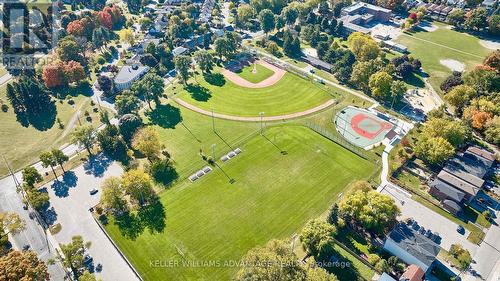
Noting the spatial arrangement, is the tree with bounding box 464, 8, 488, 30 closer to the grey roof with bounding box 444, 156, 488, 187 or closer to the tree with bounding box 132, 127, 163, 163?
the grey roof with bounding box 444, 156, 488, 187

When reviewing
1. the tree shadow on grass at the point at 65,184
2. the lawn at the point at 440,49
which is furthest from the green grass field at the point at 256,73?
the tree shadow on grass at the point at 65,184

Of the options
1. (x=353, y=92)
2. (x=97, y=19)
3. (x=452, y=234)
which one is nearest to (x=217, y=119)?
(x=353, y=92)

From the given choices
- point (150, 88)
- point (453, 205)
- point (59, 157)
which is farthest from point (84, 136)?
point (453, 205)

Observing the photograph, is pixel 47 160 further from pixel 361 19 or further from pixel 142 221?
pixel 361 19

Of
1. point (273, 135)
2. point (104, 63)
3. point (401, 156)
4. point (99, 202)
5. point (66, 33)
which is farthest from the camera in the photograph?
point (66, 33)

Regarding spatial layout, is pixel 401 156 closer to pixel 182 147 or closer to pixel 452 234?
pixel 452 234

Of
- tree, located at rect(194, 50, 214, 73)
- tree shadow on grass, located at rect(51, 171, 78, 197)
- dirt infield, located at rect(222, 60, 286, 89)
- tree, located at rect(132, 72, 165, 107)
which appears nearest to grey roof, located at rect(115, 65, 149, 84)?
tree, located at rect(132, 72, 165, 107)

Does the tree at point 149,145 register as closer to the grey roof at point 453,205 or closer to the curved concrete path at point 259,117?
the curved concrete path at point 259,117
